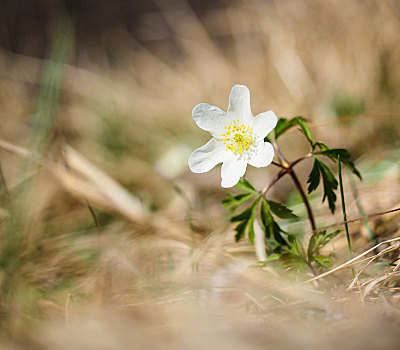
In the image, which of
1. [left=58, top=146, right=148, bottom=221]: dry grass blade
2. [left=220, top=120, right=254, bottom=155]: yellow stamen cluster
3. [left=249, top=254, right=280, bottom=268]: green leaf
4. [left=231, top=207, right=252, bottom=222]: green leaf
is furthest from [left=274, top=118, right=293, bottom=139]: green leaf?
[left=58, top=146, right=148, bottom=221]: dry grass blade

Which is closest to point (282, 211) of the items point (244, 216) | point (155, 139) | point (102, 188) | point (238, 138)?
point (244, 216)

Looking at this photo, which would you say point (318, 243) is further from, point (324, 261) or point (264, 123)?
point (264, 123)

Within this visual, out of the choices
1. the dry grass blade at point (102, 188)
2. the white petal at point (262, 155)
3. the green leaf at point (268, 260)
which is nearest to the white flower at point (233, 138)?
the white petal at point (262, 155)

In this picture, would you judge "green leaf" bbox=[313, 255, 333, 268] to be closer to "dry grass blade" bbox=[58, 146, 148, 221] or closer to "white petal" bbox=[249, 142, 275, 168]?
"white petal" bbox=[249, 142, 275, 168]

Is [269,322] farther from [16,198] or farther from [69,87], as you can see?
[69,87]

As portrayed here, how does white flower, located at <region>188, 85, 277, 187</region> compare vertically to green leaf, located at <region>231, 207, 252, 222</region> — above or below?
above

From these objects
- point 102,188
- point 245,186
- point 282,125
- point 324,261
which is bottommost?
point 324,261

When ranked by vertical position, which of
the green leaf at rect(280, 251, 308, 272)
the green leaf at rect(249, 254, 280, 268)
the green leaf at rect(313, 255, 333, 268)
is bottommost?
the green leaf at rect(313, 255, 333, 268)
